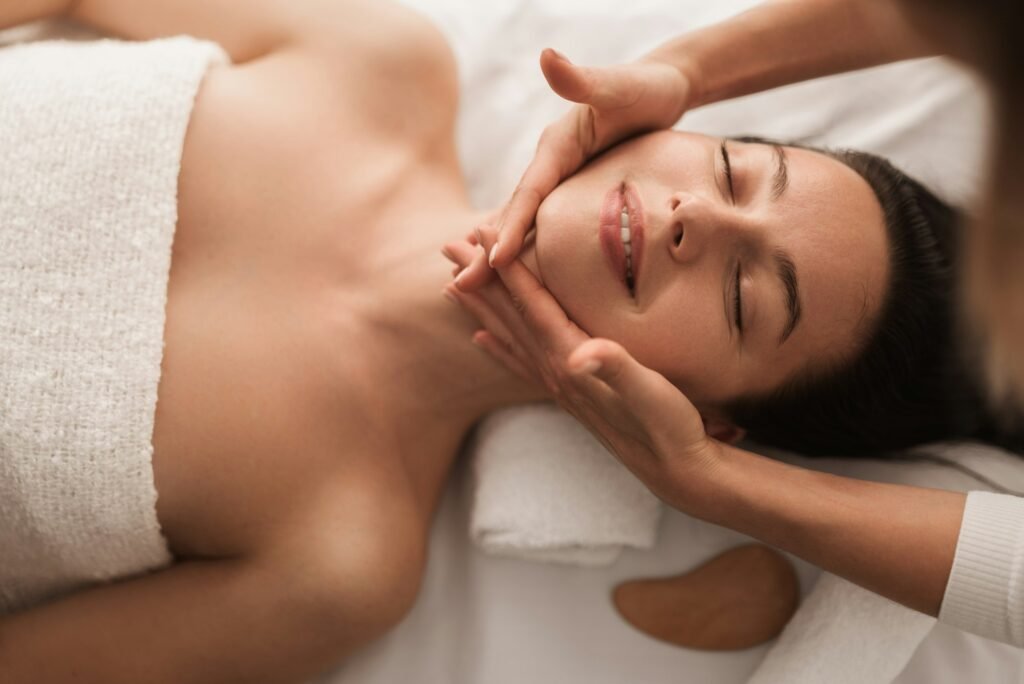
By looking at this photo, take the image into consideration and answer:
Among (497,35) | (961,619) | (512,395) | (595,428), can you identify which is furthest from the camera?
(497,35)

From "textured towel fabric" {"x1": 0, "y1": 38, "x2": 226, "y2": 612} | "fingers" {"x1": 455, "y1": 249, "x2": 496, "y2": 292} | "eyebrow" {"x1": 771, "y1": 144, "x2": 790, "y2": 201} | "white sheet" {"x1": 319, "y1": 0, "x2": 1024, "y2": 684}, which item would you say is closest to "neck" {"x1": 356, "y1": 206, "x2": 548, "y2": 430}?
"fingers" {"x1": 455, "y1": 249, "x2": 496, "y2": 292}

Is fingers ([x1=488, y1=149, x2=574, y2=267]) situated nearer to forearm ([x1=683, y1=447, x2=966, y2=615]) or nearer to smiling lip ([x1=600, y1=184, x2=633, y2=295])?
smiling lip ([x1=600, y1=184, x2=633, y2=295])

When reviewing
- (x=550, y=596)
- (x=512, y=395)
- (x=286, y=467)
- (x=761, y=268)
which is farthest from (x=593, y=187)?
(x=550, y=596)

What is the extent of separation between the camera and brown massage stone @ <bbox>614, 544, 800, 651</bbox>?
4.54ft

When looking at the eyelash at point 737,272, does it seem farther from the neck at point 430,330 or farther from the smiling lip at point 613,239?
the neck at point 430,330

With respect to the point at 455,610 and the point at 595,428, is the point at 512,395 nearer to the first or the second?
the point at 595,428

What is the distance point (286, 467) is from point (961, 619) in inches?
38.5

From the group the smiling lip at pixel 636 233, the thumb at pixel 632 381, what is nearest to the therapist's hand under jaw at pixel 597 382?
the thumb at pixel 632 381

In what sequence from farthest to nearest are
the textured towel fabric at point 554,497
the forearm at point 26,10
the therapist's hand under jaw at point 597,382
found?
the textured towel fabric at point 554,497
the forearm at point 26,10
the therapist's hand under jaw at point 597,382

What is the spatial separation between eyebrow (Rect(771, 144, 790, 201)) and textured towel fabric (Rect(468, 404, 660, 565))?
530 millimetres

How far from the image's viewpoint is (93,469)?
112 centimetres

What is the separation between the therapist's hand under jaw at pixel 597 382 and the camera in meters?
1.03

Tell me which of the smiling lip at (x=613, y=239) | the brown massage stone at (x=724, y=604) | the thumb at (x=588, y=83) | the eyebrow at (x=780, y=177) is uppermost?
the thumb at (x=588, y=83)

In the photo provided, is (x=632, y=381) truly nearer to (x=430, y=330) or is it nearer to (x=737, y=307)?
(x=737, y=307)
